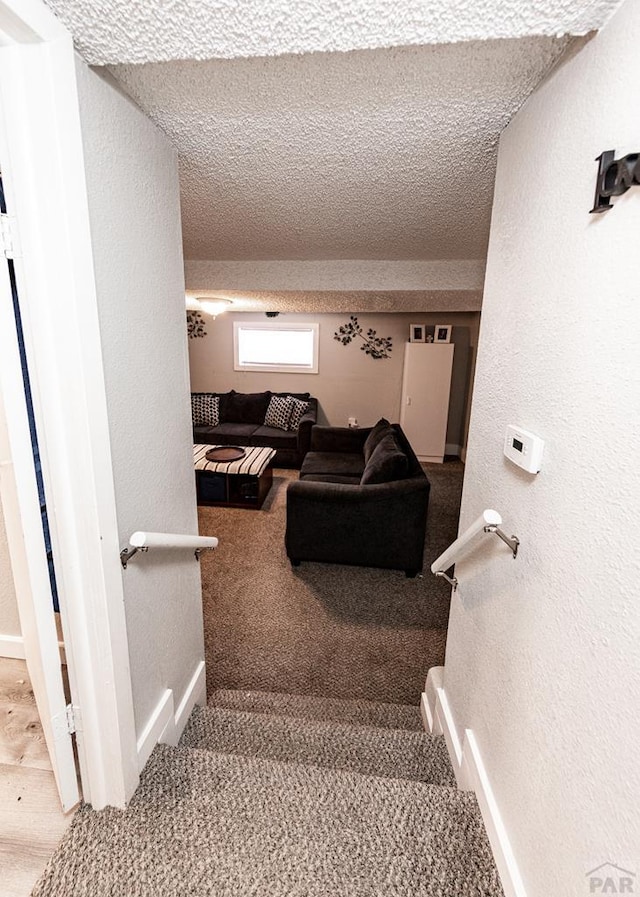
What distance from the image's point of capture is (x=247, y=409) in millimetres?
6043

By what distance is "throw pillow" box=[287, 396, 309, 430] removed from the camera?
5754 millimetres

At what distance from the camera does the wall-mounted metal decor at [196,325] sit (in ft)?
20.7

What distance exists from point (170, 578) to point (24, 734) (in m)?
0.67

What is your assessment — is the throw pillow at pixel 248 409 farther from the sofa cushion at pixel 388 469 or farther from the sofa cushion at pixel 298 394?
the sofa cushion at pixel 388 469

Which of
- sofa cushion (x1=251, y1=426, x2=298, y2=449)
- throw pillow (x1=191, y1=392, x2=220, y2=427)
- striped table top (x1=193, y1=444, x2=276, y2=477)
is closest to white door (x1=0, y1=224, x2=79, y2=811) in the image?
striped table top (x1=193, y1=444, x2=276, y2=477)

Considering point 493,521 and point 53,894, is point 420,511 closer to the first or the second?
point 493,521

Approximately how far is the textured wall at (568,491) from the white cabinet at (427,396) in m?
4.56

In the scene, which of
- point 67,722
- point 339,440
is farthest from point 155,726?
point 339,440

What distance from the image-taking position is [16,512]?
958 millimetres

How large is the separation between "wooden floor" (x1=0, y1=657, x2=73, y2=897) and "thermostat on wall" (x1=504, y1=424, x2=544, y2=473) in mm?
1497

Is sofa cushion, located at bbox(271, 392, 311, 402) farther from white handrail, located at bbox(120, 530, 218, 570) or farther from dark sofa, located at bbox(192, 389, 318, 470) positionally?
white handrail, located at bbox(120, 530, 218, 570)

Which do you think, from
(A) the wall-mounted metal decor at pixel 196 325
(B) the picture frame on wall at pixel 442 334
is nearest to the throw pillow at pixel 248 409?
(A) the wall-mounted metal decor at pixel 196 325

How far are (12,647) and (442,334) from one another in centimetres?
546

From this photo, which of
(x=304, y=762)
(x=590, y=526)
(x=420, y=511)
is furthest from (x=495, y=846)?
(x=420, y=511)
